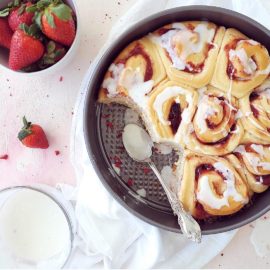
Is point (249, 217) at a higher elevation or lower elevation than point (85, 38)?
lower

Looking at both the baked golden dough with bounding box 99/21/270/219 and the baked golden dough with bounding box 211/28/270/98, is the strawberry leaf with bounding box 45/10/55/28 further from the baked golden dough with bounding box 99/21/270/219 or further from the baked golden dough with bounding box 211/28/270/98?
the baked golden dough with bounding box 211/28/270/98

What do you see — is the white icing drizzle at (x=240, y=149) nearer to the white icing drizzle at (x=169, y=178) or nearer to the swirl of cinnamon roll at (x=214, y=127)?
the swirl of cinnamon roll at (x=214, y=127)

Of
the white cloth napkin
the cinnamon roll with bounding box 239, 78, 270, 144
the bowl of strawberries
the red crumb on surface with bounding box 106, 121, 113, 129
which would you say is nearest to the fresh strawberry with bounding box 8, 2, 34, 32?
the bowl of strawberries

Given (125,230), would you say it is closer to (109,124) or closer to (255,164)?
(109,124)

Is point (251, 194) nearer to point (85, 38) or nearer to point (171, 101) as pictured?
point (171, 101)

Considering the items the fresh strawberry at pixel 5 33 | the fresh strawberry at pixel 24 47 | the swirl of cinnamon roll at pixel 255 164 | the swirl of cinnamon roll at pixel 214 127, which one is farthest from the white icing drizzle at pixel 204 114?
the fresh strawberry at pixel 5 33

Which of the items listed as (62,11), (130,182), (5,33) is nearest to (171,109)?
(130,182)

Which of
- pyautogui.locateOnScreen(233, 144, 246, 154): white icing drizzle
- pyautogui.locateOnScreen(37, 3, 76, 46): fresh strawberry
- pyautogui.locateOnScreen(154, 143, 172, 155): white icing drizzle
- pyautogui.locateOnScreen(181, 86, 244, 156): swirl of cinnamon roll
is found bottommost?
pyautogui.locateOnScreen(154, 143, 172, 155): white icing drizzle

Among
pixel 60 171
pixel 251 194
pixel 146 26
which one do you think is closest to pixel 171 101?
pixel 146 26
